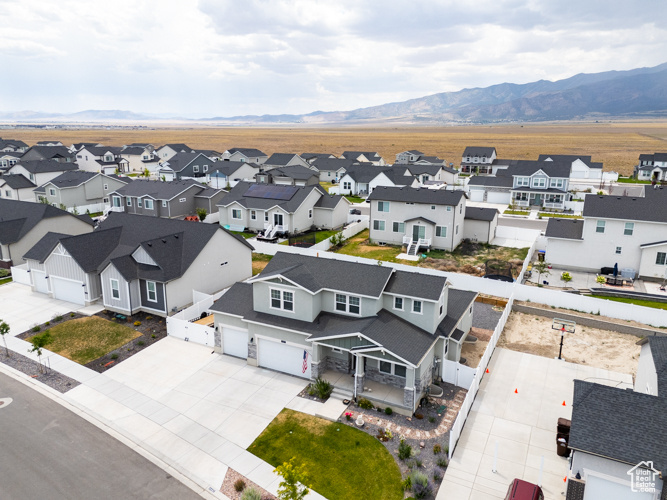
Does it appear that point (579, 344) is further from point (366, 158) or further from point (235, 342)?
point (366, 158)

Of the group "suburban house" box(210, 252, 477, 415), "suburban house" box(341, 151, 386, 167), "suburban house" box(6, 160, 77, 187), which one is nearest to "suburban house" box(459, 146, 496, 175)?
"suburban house" box(341, 151, 386, 167)

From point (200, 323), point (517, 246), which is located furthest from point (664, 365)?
point (517, 246)

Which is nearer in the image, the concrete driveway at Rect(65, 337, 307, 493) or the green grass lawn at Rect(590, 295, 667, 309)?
the concrete driveway at Rect(65, 337, 307, 493)

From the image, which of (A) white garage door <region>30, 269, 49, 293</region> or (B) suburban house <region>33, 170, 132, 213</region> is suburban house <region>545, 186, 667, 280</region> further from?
(B) suburban house <region>33, 170, 132, 213</region>

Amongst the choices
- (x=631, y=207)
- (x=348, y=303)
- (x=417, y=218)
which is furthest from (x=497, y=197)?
(x=348, y=303)

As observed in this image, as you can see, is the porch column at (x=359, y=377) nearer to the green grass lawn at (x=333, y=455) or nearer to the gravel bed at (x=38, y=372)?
the green grass lawn at (x=333, y=455)

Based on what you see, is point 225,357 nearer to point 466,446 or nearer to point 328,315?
point 328,315

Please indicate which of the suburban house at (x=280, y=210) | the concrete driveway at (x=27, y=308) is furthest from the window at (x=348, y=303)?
the suburban house at (x=280, y=210)
